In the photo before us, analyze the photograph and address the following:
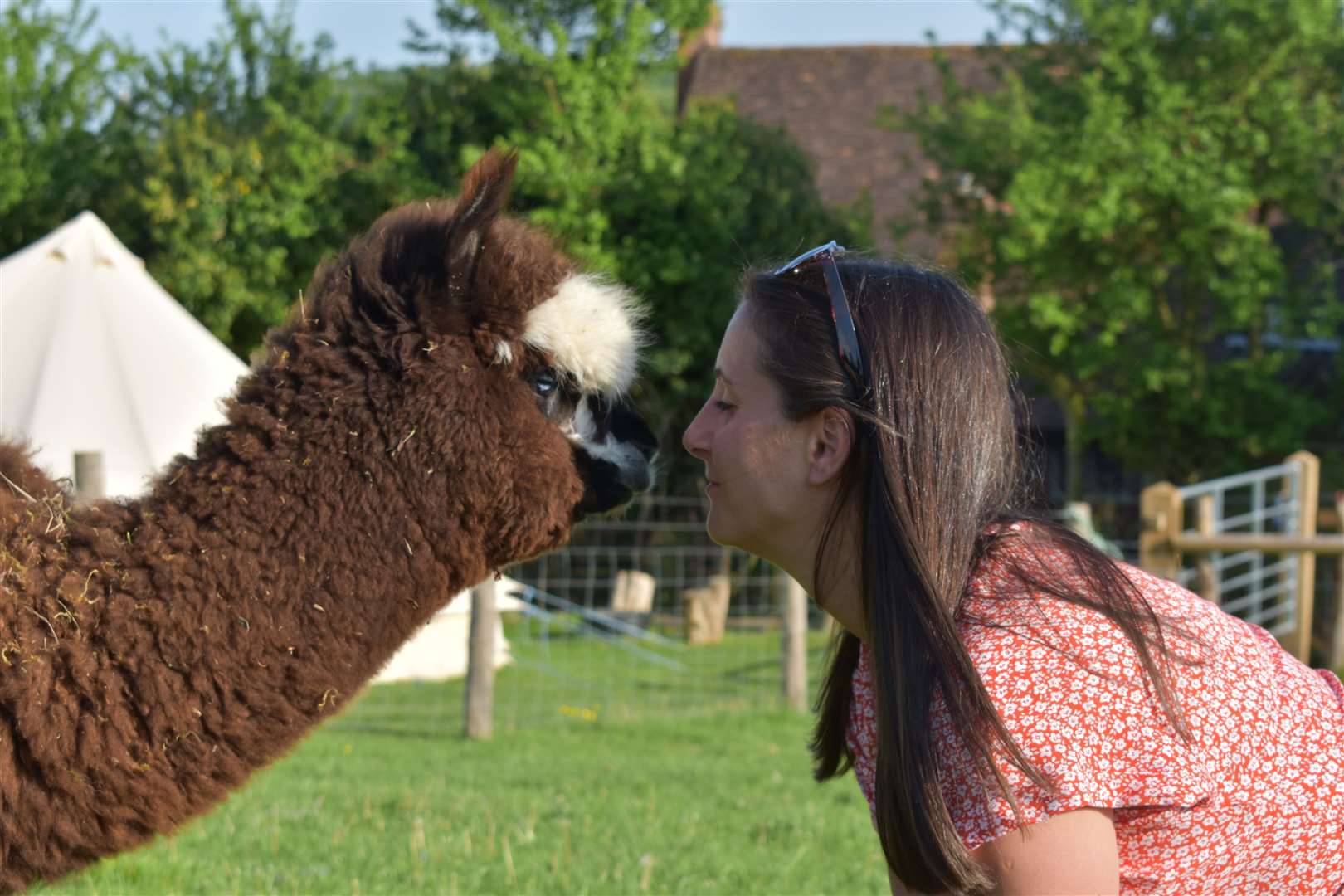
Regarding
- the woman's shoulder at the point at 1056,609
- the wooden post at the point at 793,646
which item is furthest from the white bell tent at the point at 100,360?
the woman's shoulder at the point at 1056,609

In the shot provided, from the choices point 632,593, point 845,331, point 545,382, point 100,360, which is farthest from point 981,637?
point 632,593

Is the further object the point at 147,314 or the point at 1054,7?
the point at 1054,7

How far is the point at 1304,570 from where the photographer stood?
33.5 ft

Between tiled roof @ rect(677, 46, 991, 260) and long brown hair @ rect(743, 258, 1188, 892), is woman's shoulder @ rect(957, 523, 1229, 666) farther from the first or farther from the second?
tiled roof @ rect(677, 46, 991, 260)

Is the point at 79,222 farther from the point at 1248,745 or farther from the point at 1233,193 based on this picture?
the point at 1233,193

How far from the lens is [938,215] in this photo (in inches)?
659

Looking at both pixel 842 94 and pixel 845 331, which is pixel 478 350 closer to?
pixel 845 331

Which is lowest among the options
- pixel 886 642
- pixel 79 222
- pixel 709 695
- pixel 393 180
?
pixel 709 695

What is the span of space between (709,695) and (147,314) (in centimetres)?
470

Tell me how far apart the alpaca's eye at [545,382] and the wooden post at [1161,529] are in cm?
653

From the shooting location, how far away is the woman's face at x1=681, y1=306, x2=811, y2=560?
6.84ft

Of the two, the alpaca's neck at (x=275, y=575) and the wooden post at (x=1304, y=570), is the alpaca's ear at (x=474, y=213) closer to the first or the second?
the alpaca's neck at (x=275, y=575)

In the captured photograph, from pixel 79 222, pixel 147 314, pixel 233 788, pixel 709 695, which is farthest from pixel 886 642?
pixel 79 222

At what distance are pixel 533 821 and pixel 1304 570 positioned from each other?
731 centimetres
